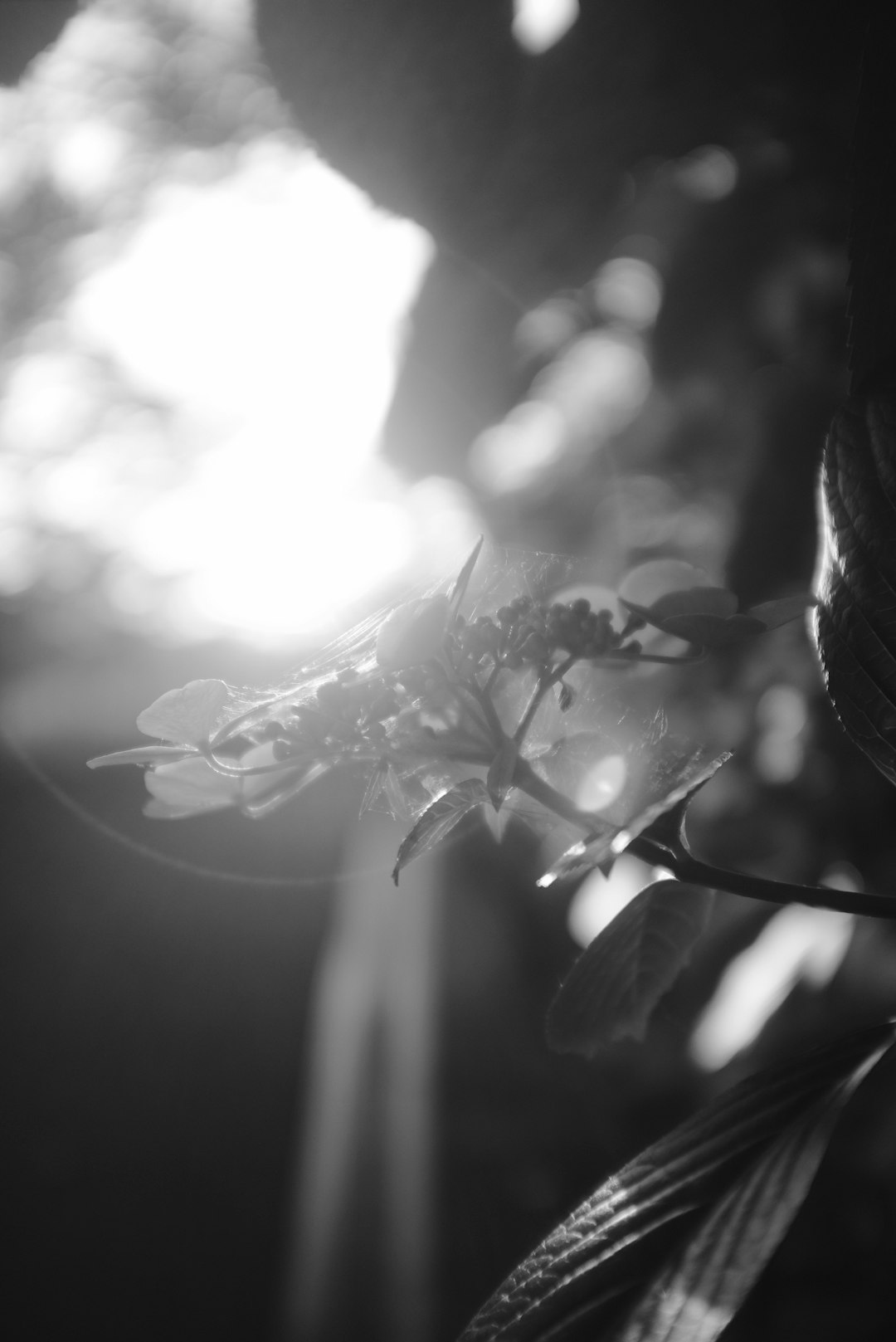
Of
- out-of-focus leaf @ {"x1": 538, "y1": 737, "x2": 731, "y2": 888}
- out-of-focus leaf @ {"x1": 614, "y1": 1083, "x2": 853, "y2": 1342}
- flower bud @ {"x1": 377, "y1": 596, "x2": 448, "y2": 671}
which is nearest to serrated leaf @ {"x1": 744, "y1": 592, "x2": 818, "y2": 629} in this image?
out-of-focus leaf @ {"x1": 538, "y1": 737, "x2": 731, "y2": 888}

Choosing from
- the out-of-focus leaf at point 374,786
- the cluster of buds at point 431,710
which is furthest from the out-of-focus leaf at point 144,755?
the out-of-focus leaf at point 374,786

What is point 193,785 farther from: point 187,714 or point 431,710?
point 431,710

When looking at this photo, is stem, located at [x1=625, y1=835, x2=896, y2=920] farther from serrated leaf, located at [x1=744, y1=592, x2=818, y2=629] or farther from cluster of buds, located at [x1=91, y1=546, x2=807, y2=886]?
serrated leaf, located at [x1=744, y1=592, x2=818, y2=629]

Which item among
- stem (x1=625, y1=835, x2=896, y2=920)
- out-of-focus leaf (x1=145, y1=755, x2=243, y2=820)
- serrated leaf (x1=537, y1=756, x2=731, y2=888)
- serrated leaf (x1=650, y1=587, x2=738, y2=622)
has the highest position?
out-of-focus leaf (x1=145, y1=755, x2=243, y2=820)

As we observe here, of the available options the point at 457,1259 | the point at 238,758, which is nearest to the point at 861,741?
the point at 238,758

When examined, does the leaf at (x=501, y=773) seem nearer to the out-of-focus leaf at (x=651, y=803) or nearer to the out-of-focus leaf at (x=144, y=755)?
the out-of-focus leaf at (x=651, y=803)

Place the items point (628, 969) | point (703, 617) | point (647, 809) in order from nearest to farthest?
point (647, 809) < point (703, 617) < point (628, 969)

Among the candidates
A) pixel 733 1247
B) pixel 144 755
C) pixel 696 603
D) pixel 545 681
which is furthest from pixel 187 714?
pixel 733 1247
